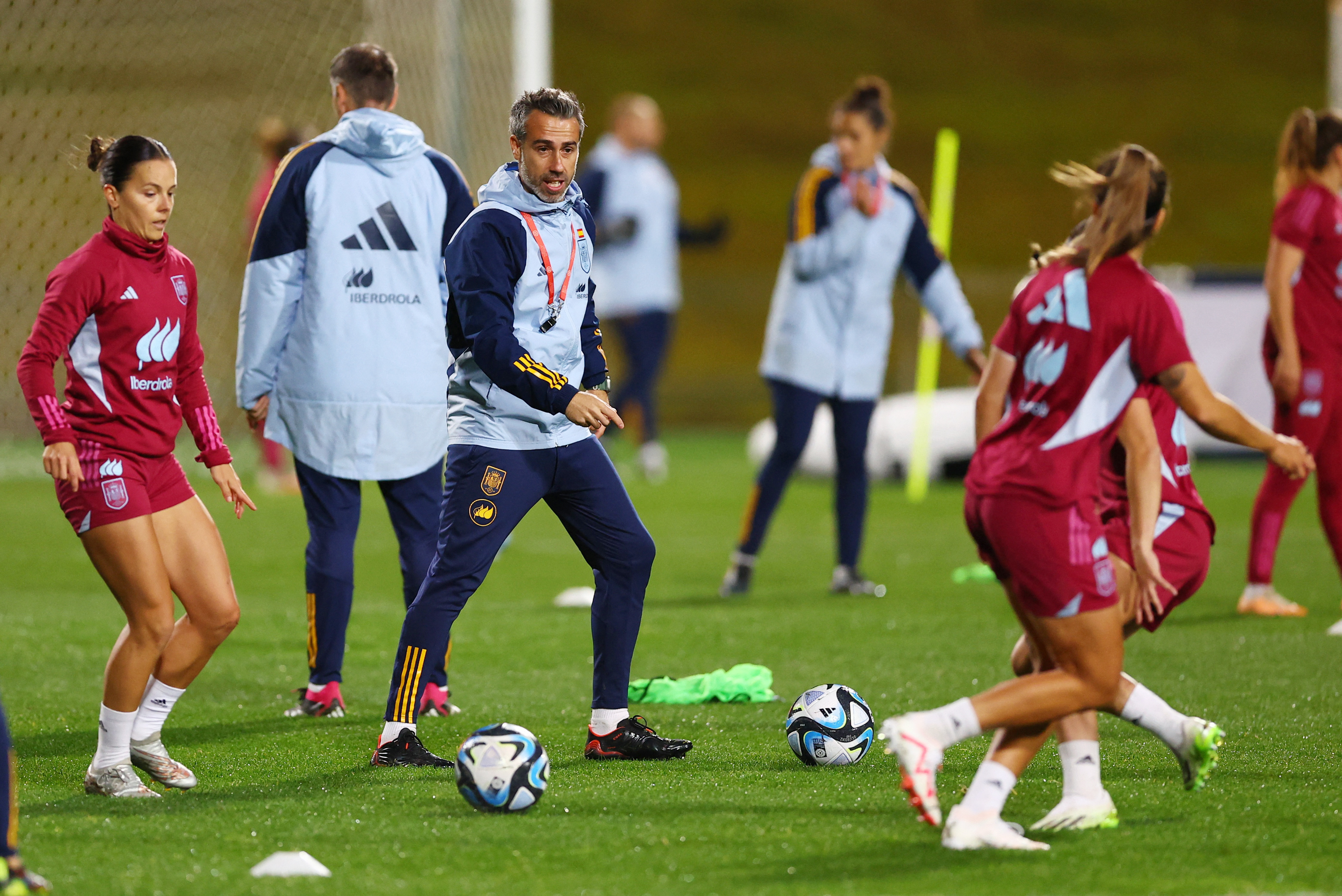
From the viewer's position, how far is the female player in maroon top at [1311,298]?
669 centimetres

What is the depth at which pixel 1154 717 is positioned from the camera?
149 inches

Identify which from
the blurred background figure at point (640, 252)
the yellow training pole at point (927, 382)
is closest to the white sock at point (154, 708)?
the yellow training pole at point (927, 382)

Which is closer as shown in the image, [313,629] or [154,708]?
[154,708]

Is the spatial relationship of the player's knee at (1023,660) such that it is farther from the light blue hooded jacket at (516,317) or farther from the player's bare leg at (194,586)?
the player's bare leg at (194,586)

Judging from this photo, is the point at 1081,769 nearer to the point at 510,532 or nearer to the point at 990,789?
the point at 990,789

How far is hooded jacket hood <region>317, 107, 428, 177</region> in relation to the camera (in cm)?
518

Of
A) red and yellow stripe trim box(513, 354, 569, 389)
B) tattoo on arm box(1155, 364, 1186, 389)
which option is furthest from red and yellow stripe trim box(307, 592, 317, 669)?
tattoo on arm box(1155, 364, 1186, 389)

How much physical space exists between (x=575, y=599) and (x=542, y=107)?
11.7 feet

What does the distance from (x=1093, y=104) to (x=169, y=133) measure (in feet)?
42.2

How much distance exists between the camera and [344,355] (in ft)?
17.0

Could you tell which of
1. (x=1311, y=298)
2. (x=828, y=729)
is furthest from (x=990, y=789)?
(x=1311, y=298)

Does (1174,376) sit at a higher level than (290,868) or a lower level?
higher

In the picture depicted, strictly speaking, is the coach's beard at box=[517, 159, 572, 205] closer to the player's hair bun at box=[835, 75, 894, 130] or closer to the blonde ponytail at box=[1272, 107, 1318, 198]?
the player's hair bun at box=[835, 75, 894, 130]

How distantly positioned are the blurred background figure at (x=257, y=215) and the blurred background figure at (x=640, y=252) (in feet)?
8.91
